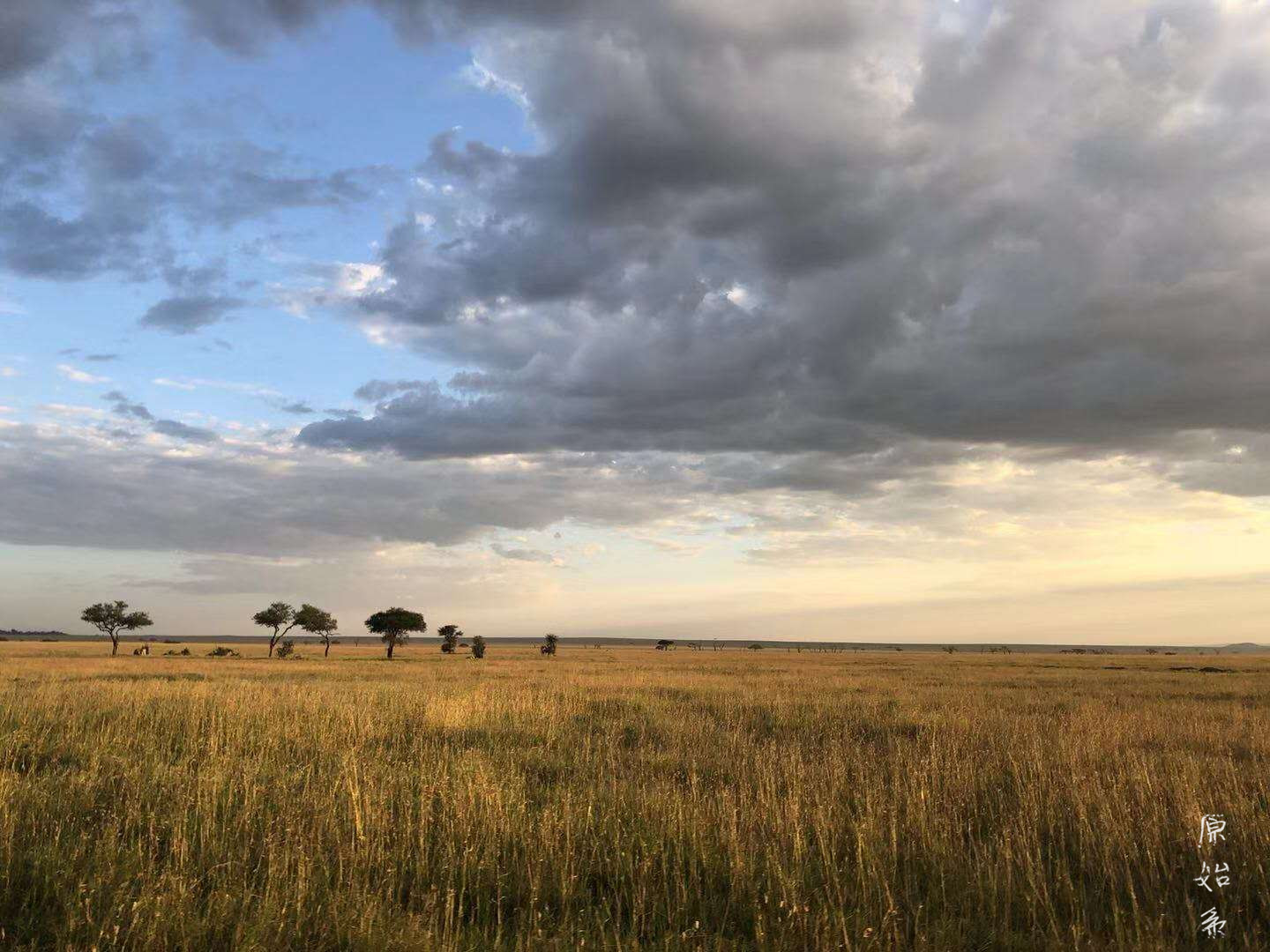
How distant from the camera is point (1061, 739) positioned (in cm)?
1440

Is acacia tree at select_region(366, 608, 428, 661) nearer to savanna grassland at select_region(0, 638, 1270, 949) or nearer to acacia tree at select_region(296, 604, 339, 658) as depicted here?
acacia tree at select_region(296, 604, 339, 658)

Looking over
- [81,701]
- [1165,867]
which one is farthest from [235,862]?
[81,701]

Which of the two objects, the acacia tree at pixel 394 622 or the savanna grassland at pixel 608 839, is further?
the acacia tree at pixel 394 622

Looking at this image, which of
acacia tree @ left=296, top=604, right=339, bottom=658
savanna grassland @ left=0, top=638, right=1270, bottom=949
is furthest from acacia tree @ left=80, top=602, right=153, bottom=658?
savanna grassland @ left=0, top=638, right=1270, bottom=949

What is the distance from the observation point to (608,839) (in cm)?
841

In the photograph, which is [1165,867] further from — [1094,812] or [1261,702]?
[1261,702]

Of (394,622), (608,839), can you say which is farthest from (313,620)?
(608,839)

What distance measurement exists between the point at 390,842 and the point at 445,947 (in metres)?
3.04

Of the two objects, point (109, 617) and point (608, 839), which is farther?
point (109, 617)

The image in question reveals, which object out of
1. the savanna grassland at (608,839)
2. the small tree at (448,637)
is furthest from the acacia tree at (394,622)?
the savanna grassland at (608,839)

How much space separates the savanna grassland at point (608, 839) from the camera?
619 cm

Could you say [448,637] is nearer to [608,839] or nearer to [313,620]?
[313,620]

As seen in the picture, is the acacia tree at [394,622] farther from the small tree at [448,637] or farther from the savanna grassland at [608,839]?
the savanna grassland at [608,839]

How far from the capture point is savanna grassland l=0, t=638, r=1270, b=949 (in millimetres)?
6188
